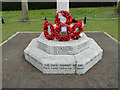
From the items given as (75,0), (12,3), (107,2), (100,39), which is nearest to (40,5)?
(12,3)

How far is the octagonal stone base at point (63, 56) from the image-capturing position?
4.32m

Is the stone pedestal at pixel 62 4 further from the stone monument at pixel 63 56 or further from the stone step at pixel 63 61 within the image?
the stone step at pixel 63 61

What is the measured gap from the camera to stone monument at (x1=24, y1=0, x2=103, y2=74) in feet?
14.2

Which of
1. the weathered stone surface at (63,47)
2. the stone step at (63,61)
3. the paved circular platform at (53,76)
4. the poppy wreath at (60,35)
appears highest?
the poppy wreath at (60,35)

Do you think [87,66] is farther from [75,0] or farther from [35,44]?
[75,0]

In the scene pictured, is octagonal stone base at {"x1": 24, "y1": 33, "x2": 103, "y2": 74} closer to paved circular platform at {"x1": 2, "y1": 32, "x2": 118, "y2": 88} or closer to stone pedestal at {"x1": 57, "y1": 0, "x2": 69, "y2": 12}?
paved circular platform at {"x1": 2, "y1": 32, "x2": 118, "y2": 88}

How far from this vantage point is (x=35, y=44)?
593 centimetres

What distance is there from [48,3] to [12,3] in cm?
662

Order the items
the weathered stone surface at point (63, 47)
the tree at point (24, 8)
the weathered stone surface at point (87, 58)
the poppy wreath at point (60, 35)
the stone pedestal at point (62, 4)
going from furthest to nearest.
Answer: the tree at point (24, 8) < the stone pedestal at point (62, 4) < the poppy wreath at point (60, 35) < the weathered stone surface at point (63, 47) < the weathered stone surface at point (87, 58)

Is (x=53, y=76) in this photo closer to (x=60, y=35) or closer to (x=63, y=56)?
(x=63, y=56)

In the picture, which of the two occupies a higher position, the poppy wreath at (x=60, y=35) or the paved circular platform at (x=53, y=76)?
the poppy wreath at (x=60, y=35)

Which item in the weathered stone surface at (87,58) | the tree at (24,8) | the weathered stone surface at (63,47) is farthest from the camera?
the tree at (24,8)

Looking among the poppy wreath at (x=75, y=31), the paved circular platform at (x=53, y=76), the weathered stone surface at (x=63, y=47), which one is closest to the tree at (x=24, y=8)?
the paved circular platform at (x=53, y=76)

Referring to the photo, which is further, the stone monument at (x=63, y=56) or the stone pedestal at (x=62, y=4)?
the stone pedestal at (x=62, y=4)
